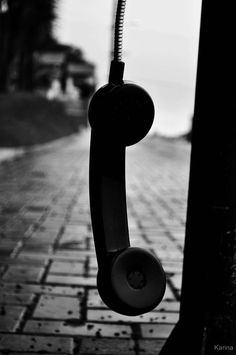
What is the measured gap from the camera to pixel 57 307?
281 centimetres

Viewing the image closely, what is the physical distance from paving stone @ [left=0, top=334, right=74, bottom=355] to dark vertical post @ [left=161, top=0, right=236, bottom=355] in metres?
1.02

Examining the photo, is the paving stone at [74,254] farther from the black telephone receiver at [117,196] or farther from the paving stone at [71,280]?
the black telephone receiver at [117,196]

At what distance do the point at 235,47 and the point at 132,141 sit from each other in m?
0.31

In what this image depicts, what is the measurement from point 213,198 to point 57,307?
1.74m

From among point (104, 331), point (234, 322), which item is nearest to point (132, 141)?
point (234, 322)

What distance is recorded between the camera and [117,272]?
114cm

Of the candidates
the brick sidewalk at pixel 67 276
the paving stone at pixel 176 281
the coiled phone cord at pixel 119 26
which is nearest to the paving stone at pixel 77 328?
the brick sidewalk at pixel 67 276

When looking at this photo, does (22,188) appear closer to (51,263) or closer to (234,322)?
(51,263)

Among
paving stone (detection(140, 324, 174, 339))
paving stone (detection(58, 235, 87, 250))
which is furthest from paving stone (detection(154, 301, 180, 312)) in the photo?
paving stone (detection(58, 235, 87, 250))

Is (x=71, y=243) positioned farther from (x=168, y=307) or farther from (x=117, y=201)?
(x=117, y=201)

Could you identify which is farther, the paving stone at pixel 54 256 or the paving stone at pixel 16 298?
the paving stone at pixel 54 256

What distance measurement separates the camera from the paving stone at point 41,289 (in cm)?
305

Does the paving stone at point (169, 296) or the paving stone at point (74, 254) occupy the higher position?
the paving stone at point (169, 296)

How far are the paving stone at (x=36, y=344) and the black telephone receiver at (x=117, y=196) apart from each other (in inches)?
46.1
